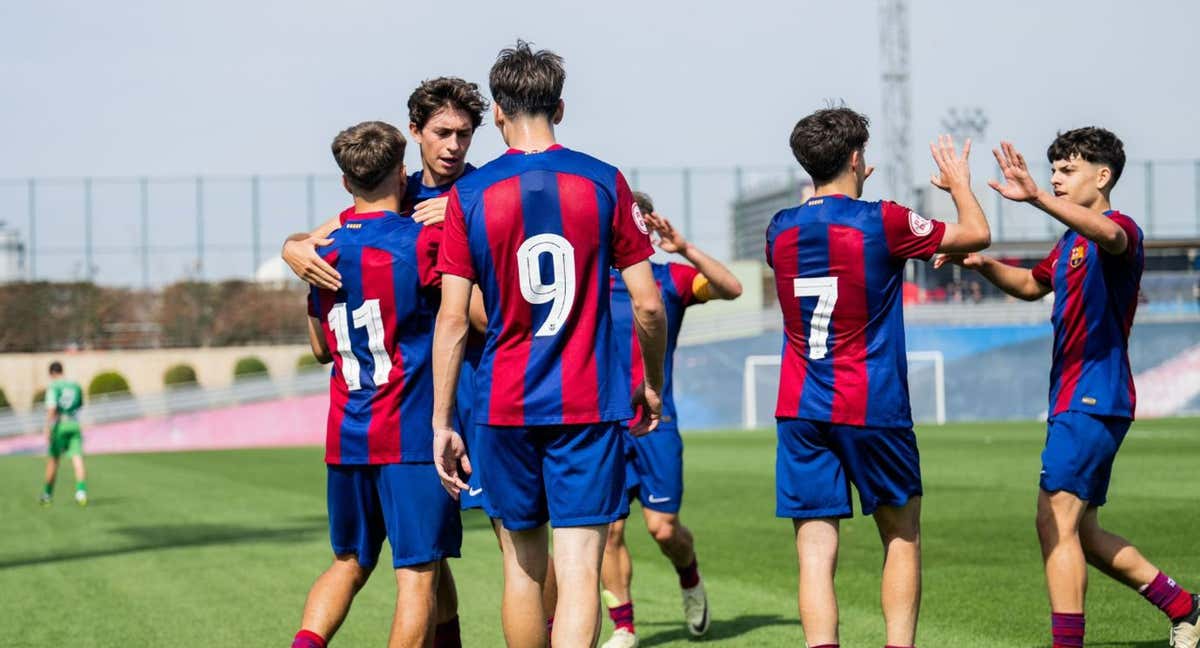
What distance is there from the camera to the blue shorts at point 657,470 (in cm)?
776

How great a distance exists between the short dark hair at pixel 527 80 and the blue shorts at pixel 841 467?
1.59 metres

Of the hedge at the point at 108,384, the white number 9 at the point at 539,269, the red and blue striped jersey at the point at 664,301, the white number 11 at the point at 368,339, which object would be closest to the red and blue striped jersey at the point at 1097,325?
the red and blue striped jersey at the point at 664,301

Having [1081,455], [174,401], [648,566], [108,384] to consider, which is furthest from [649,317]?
[108,384]

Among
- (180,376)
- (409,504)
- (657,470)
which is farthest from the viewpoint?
(180,376)

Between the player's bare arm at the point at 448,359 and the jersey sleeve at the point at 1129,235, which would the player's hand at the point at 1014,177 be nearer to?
the jersey sleeve at the point at 1129,235

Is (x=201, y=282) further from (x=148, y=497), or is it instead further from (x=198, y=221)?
(x=148, y=497)

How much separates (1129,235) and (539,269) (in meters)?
2.78

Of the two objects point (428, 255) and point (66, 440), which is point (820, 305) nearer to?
point (428, 255)

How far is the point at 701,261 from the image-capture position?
23.0ft

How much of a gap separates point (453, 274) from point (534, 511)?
2.67 ft

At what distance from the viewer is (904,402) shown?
5395mm

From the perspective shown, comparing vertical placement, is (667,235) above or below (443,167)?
below

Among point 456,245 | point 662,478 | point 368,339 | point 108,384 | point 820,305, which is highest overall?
point 456,245

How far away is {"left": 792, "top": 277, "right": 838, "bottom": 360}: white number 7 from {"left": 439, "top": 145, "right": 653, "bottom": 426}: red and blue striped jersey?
3.14 ft
